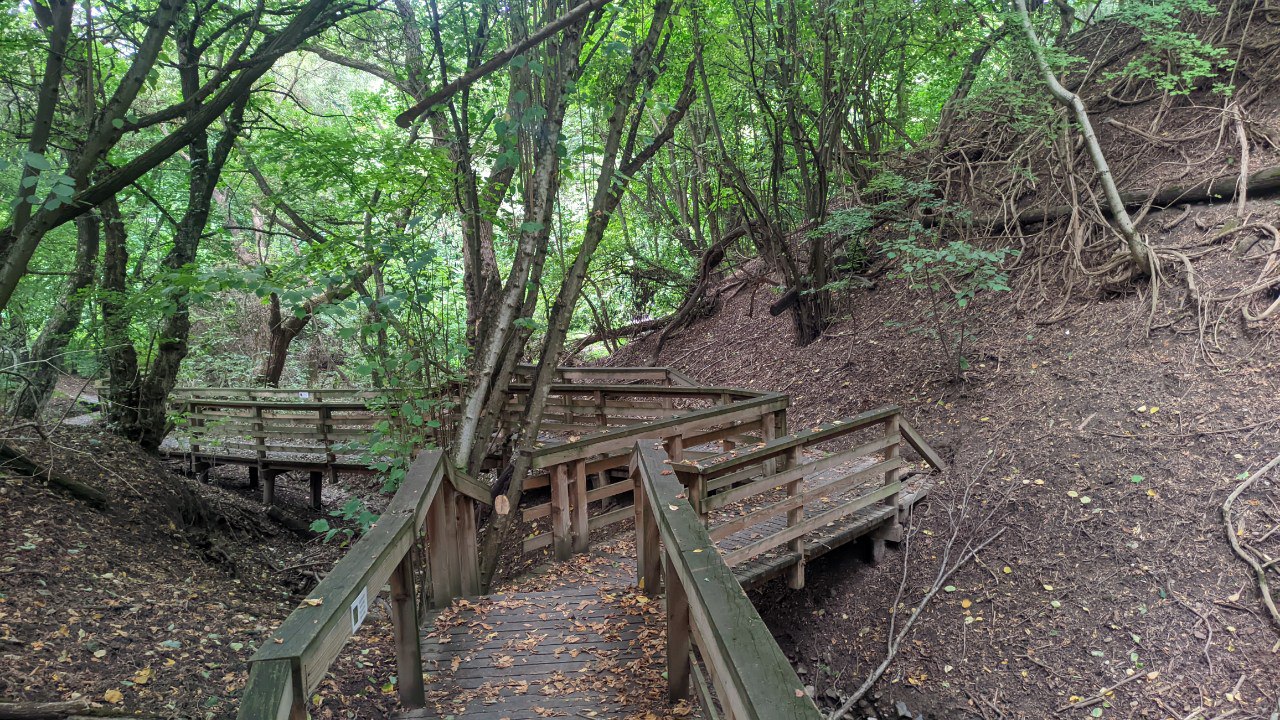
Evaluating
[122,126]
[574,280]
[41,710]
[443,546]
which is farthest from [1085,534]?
[122,126]

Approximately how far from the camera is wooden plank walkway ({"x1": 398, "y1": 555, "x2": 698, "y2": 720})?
10.4ft

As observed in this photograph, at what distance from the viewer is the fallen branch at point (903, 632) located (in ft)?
17.5

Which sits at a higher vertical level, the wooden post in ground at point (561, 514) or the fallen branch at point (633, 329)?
the fallen branch at point (633, 329)

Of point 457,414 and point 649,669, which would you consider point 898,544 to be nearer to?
point 649,669

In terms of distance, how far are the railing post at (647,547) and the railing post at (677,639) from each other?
2.98 ft

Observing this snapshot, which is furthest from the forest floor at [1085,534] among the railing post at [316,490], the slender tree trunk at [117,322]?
the railing post at [316,490]

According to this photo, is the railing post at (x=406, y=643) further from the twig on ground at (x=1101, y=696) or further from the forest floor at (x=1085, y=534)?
the twig on ground at (x=1101, y=696)

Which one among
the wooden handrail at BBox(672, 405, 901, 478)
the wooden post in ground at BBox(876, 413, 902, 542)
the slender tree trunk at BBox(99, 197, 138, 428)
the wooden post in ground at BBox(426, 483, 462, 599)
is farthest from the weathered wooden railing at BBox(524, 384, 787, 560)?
the slender tree trunk at BBox(99, 197, 138, 428)

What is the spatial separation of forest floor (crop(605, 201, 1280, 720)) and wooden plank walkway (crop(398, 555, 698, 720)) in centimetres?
255

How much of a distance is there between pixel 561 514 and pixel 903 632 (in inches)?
122

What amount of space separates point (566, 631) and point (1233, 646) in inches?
183

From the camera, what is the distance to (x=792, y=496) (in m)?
5.64

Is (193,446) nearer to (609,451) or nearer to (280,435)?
(280,435)

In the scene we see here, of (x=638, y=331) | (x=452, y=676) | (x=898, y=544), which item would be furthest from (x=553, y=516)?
(x=638, y=331)
